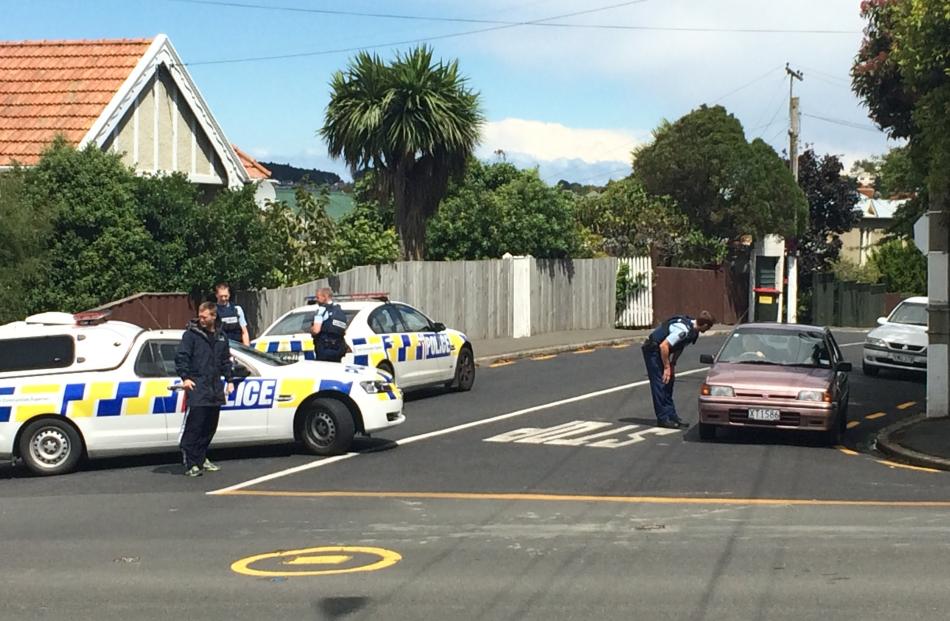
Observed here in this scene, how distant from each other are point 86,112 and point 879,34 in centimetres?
1460

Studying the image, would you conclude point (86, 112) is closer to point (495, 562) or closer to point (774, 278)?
point (495, 562)

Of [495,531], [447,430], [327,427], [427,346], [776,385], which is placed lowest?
[495,531]

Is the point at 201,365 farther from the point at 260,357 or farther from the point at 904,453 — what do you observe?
the point at 904,453

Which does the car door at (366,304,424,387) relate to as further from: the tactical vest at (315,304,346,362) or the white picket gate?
the white picket gate

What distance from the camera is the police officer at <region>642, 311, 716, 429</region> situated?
16.8 m

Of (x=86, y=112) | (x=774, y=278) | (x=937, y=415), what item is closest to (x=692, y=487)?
(x=937, y=415)

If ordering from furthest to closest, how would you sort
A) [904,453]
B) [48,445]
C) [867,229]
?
[867,229]
[904,453]
[48,445]

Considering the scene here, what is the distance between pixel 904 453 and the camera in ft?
49.8

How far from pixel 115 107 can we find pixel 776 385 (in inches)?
596

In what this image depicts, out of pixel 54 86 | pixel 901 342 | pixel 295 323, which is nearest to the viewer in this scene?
pixel 295 323

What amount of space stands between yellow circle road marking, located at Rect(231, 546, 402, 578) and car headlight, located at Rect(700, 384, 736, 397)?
7375mm

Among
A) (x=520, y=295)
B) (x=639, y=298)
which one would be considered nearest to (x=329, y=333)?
(x=520, y=295)

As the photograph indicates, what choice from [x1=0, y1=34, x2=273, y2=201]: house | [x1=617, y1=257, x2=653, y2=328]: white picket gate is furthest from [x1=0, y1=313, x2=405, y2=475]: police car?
[x1=617, y1=257, x2=653, y2=328]: white picket gate

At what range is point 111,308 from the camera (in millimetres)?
20938
